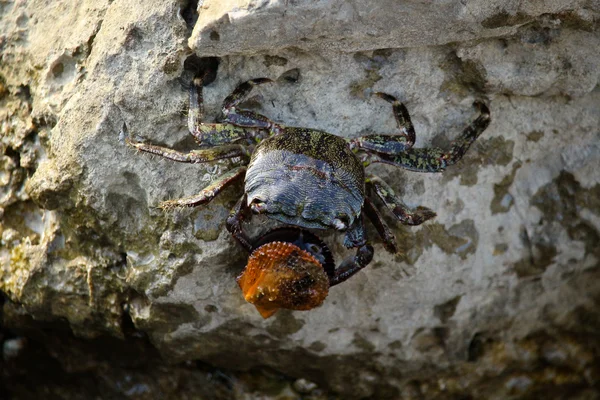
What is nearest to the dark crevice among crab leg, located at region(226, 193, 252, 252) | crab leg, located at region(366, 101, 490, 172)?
crab leg, located at region(226, 193, 252, 252)

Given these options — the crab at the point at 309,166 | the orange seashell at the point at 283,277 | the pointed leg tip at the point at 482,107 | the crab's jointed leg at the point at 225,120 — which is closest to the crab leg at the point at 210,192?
the crab at the point at 309,166

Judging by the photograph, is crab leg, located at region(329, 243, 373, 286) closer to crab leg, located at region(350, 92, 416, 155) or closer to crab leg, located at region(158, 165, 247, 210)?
crab leg, located at region(350, 92, 416, 155)

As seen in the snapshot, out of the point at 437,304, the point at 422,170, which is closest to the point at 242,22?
the point at 422,170

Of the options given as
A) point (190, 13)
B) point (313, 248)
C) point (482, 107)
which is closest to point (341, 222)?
point (313, 248)

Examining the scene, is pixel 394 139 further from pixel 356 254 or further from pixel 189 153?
pixel 189 153

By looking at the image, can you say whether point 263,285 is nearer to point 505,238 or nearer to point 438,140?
point 438,140

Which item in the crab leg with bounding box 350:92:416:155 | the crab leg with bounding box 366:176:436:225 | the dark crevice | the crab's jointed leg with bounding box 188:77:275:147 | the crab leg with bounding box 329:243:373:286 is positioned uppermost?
the dark crevice

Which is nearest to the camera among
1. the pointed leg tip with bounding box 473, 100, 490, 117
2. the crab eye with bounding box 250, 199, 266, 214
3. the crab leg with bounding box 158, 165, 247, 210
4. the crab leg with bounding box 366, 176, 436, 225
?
the crab eye with bounding box 250, 199, 266, 214

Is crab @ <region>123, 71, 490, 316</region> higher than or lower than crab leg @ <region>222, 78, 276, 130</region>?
lower
